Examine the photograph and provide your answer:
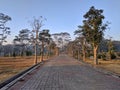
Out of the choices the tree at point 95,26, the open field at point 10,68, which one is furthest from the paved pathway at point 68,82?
the tree at point 95,26

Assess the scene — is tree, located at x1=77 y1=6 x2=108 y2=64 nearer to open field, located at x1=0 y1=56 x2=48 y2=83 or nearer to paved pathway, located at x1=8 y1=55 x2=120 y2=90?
open field, located at x1=0 y1=56 x2=48 y2=83

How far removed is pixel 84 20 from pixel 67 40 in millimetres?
86140

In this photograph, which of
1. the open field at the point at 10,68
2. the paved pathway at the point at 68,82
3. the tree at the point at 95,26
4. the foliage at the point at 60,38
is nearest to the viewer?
the paved pathway at the point at 68,82

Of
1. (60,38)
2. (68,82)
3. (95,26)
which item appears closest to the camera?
(68,82)

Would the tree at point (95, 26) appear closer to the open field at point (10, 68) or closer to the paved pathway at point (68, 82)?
the open field at point (10, 68)

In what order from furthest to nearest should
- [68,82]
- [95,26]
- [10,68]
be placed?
1. [95,26]
2. [10,68]
3. [68,82]

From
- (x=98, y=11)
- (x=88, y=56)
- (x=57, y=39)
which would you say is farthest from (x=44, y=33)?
(x=57, y=39)

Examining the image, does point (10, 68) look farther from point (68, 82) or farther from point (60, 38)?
point (60, 38)

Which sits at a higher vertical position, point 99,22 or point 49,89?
point 99,22

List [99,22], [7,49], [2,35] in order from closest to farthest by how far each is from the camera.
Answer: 1. [99,22]
2. [2,35]
3. [7,49]

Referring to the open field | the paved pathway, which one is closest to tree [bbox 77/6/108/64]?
the open field

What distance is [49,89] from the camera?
40.1 ft

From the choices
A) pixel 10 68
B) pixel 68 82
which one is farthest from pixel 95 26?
pixel 68 82

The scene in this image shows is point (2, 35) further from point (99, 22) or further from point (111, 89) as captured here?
point (111, 89)
